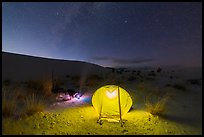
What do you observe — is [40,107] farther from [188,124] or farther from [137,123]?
[188,124]

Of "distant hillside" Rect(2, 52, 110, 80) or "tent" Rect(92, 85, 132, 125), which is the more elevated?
"distant hillside" Rect(2, 52, 110, 80)

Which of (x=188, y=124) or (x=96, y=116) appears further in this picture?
(x=96, y=116)

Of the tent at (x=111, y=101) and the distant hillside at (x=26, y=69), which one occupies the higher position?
the distant hillside at (x=26, y=69)

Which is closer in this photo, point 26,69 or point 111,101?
point 111,101

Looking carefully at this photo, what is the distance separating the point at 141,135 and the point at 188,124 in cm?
211

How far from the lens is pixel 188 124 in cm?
662

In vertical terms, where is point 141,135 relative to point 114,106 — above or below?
below

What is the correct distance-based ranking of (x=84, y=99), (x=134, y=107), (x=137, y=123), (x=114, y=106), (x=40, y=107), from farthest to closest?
(x=84, y=99) → (x=134, y=107) → (x=114, y=106) → (x=40, y=107) → (x=137, y=123)

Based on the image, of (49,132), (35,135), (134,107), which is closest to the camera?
(35,135)

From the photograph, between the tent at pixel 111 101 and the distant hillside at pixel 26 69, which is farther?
the distant hillside at pixel 26 69

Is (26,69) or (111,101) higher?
(26,69)

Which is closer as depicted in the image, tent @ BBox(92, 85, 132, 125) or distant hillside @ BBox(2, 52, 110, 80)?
tent @ BBox(92, 85, 132, 125)

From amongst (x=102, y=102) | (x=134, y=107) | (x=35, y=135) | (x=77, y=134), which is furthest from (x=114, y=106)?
(x=35, y=135)

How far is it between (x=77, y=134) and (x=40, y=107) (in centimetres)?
214
